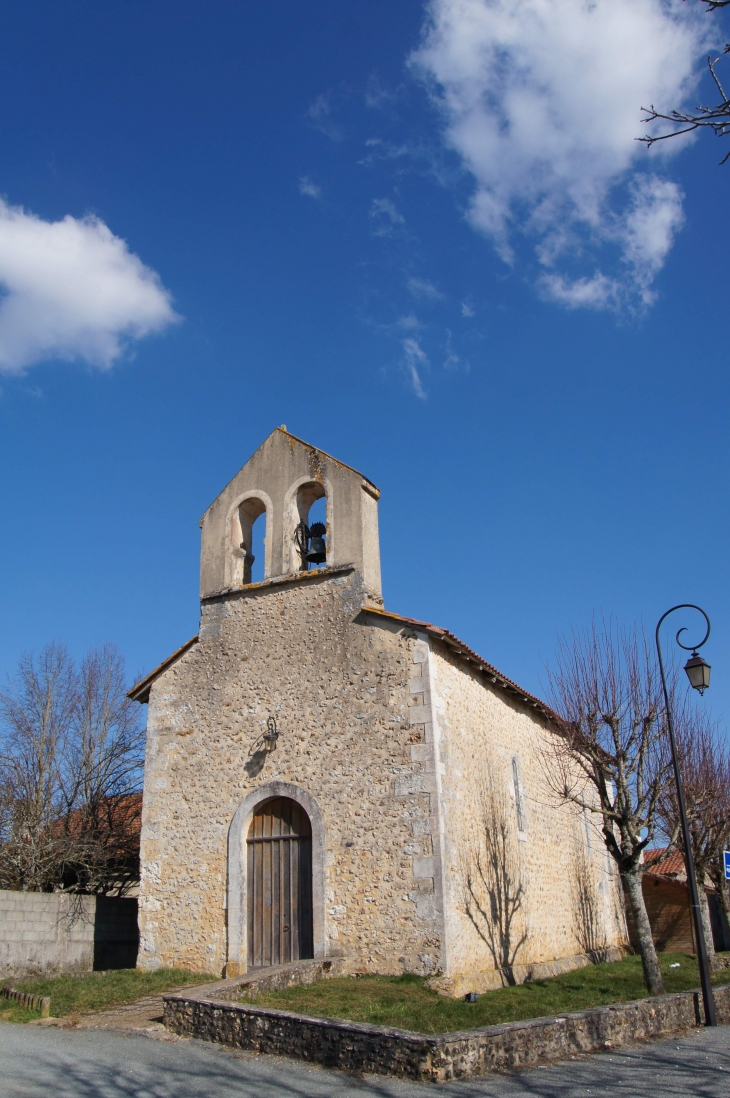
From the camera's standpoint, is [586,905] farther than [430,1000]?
Yes

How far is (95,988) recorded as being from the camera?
38.1 feet

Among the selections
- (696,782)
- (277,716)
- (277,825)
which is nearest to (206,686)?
(277,716)

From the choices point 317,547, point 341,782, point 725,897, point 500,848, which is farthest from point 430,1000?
point 725,897

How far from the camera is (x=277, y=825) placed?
13.1 meters

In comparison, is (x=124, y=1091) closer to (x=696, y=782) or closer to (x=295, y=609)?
(x=295, y=609)

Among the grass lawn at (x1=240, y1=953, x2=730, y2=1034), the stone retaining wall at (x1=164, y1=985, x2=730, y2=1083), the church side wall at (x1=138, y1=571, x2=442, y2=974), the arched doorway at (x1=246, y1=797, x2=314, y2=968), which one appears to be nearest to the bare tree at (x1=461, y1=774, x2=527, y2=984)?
the grass lawn at (x1=240, y1=953, x2=730, y2=1034)

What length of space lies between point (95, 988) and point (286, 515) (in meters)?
7.50

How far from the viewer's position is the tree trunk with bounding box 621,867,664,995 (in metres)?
12.2

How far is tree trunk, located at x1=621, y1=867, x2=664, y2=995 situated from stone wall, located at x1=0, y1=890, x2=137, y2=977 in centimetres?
933

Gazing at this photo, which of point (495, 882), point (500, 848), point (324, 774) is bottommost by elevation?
point (495, 882)

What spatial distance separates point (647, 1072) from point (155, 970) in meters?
8.09

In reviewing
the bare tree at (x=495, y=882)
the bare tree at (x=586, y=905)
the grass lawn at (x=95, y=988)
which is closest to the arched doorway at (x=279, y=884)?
the grass lawn at (x=95, y=988)

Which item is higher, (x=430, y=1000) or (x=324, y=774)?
(x=324, y=774)

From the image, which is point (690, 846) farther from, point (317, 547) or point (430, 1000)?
point (317, 547)
